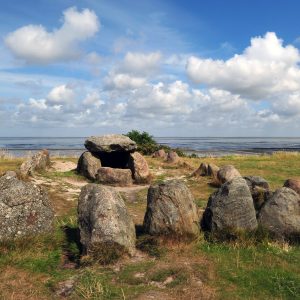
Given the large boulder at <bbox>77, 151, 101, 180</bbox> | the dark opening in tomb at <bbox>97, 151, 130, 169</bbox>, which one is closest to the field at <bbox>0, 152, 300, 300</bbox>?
the large boulder at <bbox>77, 151, 101, 180</bbox>

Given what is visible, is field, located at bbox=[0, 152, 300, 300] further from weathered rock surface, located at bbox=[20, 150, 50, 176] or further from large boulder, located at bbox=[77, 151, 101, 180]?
large boulder, located at bbox=[77, 151, 101, 180]

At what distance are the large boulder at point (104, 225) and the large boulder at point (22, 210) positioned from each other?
1196 millimetres

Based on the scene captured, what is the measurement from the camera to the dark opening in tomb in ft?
97.1

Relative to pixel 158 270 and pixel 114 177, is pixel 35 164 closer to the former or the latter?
pixel 114 177

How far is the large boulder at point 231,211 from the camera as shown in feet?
44.8

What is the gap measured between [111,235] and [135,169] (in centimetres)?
→ 1490

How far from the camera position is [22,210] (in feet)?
43.3

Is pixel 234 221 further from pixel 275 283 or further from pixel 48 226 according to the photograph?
pixel 48 226

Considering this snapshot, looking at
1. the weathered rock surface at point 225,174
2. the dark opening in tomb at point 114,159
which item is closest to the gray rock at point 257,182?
the weathered rock surface at point 225,174

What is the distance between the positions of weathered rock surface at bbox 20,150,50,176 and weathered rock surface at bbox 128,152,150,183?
568cm

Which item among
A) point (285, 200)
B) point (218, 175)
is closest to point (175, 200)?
point (285, 200)

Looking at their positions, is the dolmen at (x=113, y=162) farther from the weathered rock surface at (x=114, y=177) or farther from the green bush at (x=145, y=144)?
the green bush at (x=145, y=144)

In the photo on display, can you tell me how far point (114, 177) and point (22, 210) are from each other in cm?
1235

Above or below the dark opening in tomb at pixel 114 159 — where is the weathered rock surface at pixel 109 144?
above
